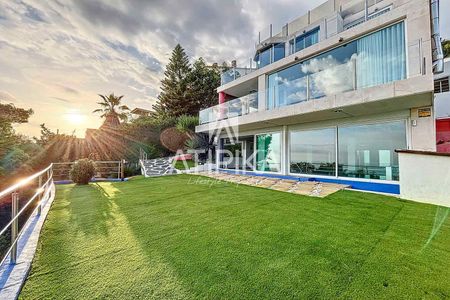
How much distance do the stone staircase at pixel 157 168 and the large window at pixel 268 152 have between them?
566cm

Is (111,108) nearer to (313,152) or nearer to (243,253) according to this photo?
(313,152)

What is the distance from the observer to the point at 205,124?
14.1 meters

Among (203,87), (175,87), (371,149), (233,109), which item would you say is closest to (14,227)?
(371,149)

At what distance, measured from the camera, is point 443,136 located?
35.6 feet

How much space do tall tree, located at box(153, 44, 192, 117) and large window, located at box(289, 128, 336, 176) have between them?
21.4 metres

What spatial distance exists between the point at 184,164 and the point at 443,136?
15.3m

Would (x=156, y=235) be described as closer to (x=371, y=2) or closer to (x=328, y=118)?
(x=328, y=118)

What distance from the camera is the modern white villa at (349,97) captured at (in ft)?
21.0

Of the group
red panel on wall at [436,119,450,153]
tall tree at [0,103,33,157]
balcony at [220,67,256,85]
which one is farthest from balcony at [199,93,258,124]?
tall tree at [0,103,33,157]

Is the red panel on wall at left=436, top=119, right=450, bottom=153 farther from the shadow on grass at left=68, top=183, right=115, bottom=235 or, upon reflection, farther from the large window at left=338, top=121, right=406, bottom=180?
the shadow on grass at left=68, top=183, right=115, bottom=235

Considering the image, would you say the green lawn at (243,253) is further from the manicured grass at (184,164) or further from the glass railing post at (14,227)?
the manicured grass at (184,164)

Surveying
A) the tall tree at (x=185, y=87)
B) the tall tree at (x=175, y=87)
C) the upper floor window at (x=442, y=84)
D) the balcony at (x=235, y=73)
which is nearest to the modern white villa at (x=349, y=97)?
the balcony at (x=235, y=73)

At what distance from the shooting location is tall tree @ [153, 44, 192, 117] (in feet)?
96.1

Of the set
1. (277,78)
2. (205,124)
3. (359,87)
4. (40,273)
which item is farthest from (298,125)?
(40,273)
